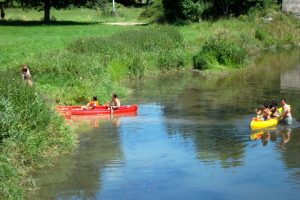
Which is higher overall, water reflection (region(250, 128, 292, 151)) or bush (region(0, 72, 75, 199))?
bush (region(0, 72, 75, 199))

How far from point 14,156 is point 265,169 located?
6.50 metres

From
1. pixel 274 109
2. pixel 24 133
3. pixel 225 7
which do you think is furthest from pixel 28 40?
pixel 225 7

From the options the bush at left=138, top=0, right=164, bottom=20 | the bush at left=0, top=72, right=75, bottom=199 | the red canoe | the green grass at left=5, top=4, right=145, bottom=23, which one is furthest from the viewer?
the green grass at left=5, top=4, right=145, bottom=23

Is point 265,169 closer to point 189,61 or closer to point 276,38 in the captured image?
point 189,61

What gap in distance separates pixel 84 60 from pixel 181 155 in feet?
33.5

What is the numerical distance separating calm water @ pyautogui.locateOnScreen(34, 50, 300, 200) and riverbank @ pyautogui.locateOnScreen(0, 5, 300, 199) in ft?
3.15

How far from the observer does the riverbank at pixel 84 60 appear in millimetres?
11320

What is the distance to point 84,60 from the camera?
20656 mm

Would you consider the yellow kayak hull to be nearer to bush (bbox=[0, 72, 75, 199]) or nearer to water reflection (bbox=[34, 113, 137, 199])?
water reflection (bbox=[34, 113, 137, 199])

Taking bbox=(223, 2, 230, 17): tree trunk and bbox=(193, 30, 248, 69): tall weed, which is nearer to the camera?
bbox=(193, 30, 248, 69): tall weed

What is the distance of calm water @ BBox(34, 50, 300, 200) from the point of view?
9.68m

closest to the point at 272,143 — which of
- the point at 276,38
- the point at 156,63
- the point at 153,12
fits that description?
the point at 156,63

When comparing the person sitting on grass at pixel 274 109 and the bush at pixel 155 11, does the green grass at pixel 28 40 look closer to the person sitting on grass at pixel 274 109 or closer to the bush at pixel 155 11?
the person sitting on grass at pixel 274 109

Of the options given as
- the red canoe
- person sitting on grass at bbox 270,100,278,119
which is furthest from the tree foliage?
person sitting on grass at bbox 270,100,278,119
